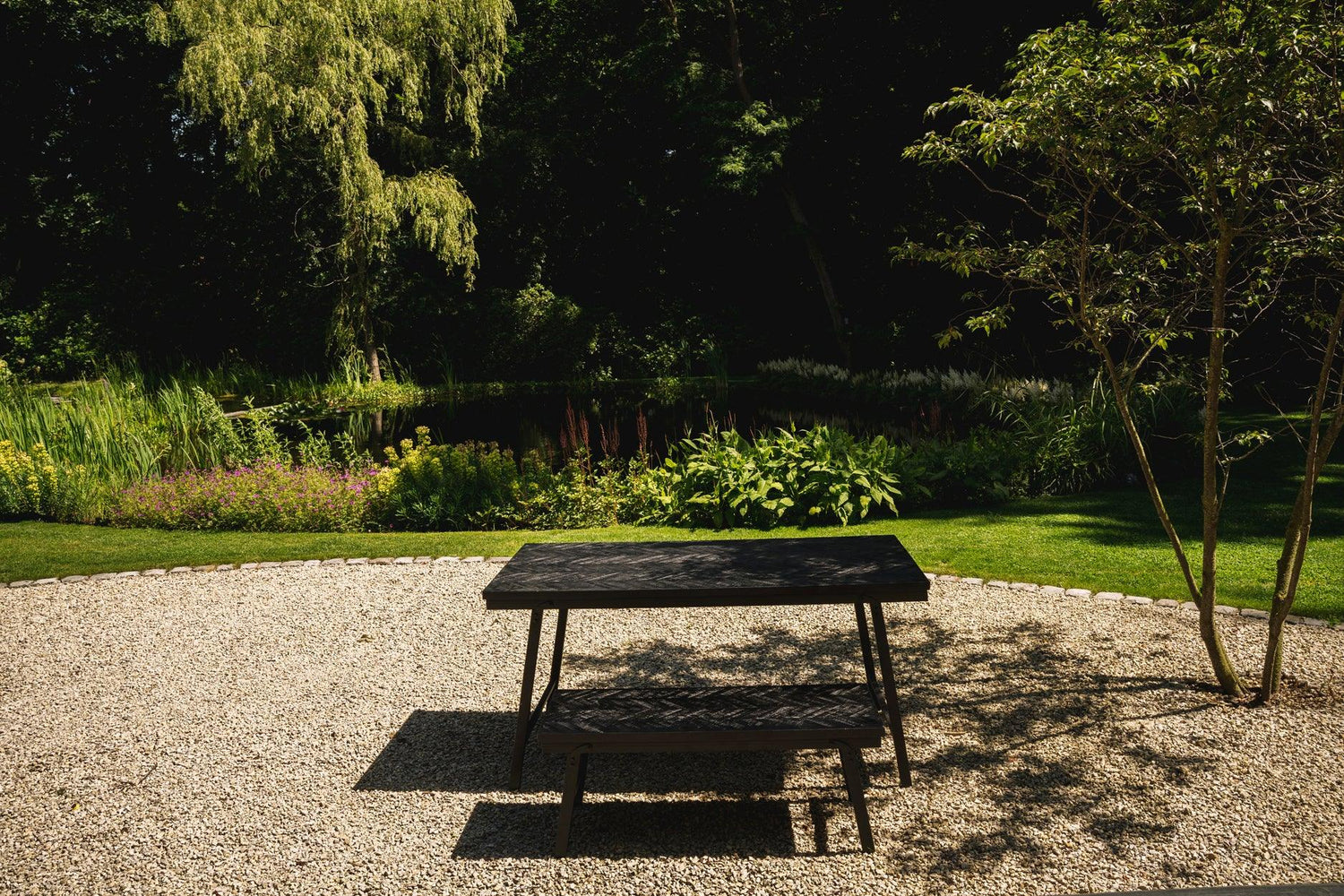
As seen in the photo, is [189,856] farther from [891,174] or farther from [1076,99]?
[891,174]

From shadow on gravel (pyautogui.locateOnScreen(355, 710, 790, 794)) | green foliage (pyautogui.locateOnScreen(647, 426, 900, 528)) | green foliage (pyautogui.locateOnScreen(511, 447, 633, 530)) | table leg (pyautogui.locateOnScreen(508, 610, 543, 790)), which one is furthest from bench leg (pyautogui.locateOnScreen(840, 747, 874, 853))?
green foliage (pyautogui.locateOnScreen(511, 447, 633, 530))

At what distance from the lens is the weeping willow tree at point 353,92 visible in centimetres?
1427

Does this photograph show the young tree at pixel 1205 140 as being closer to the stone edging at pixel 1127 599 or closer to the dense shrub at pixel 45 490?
the stone edging at pixel 1127 599

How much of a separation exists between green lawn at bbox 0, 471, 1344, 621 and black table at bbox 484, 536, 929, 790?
8.61 feet

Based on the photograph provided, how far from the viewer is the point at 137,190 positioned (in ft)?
70.6

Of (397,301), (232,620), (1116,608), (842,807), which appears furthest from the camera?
(397,301)

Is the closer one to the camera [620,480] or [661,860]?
[661,860]

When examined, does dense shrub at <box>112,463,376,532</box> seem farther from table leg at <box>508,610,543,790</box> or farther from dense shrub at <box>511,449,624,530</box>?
table leg at <box>508,610,543,790</box>

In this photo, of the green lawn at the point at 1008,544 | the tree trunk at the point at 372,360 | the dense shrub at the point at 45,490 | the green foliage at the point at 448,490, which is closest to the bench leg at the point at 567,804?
the green lawn at the point at 1008,544

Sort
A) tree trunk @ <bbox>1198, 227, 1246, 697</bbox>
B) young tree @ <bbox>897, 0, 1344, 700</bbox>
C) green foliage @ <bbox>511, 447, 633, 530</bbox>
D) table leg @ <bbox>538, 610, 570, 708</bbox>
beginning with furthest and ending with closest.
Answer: green foliage @ <bbox>511, 447, 633, 530</bbox> → table leg @ <bbox>538, 610, 570, 708</bbox> → tree trunk @ <bbox>1198, 227, 1246, 697</bbox> → young tree @ <bbox>897, 0, 1344, 700</bbox>

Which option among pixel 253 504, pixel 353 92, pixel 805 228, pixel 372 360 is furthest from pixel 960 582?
pixel 372 360

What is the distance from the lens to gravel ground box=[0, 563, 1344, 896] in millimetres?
2635

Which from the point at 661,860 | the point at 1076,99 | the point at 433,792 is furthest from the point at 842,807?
the point at 1076,99

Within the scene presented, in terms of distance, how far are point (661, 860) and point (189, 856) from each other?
1383 millimetres
